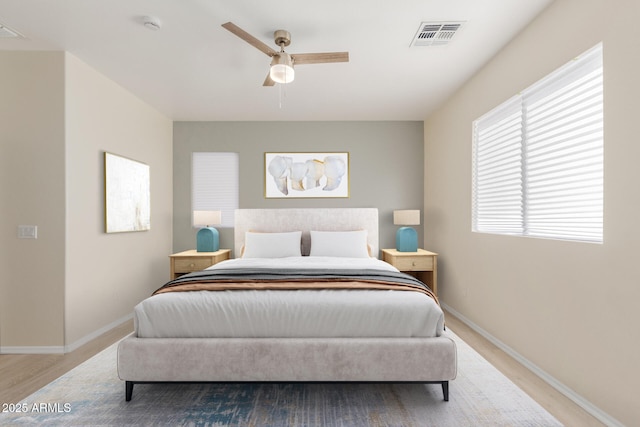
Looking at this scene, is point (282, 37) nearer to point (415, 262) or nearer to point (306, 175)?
point (306, 175)

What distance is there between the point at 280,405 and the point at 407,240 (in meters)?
2.87

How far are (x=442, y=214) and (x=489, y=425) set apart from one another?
2.80 metres

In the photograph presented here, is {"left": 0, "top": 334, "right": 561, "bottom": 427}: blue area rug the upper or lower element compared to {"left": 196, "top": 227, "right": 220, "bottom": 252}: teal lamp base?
lower

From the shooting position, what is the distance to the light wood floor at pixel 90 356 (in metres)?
2.03

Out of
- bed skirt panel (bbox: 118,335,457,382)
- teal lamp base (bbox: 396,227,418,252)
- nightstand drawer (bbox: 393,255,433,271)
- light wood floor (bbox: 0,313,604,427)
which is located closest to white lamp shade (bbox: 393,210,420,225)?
teal lamp base (bbox: 396,227,418,252)

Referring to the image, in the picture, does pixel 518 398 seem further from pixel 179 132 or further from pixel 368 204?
pixel 179 132

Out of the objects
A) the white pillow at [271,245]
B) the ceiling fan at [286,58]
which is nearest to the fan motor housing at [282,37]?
the ceiling fan at [286,58]

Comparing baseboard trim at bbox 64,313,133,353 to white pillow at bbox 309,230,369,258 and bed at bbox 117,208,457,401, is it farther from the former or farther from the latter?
white pillow at bbox 309,230,369,258

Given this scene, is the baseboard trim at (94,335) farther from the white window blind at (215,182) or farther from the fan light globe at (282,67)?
the fan light globe at (282,67)

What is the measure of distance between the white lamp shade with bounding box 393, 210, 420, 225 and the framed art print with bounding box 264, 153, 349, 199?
826 mm

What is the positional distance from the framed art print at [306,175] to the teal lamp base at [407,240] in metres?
0.97

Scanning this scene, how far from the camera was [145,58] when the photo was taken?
3.03 metres

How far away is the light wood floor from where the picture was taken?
203 cm

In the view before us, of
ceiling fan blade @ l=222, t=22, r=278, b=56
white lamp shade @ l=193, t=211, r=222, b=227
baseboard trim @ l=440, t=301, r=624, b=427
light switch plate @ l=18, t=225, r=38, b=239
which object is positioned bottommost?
baseboard trim @ l=440, t=301, r=624, b=427
